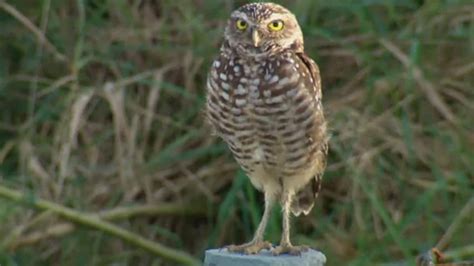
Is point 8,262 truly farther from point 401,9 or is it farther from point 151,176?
point 401,9

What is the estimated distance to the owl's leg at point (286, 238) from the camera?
327 centimetres

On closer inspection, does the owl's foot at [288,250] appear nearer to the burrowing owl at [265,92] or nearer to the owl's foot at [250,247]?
the owl's foot at [250,247]

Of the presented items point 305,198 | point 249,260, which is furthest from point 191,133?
point 249,260

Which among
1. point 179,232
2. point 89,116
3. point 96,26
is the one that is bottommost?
point 179,232

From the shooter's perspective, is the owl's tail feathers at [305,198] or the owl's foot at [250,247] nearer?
the owl's foot at [250,247]

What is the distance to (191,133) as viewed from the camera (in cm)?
561

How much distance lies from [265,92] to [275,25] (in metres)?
0.19

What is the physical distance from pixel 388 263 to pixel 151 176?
1210 mm

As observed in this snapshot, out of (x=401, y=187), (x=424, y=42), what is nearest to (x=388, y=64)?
(x=424, y=42)

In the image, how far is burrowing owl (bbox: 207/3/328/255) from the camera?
3.67 m

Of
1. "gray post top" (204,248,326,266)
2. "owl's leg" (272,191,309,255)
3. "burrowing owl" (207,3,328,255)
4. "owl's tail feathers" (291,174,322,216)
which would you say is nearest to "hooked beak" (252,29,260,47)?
"burrowing owl" (207,3,328,255)

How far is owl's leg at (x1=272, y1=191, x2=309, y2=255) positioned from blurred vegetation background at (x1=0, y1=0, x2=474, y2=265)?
1.06 m

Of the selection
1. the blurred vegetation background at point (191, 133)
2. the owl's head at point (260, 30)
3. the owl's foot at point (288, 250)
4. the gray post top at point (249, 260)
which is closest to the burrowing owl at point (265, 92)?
the owl's head at point (260, 30)

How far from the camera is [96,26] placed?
19.7 feet
